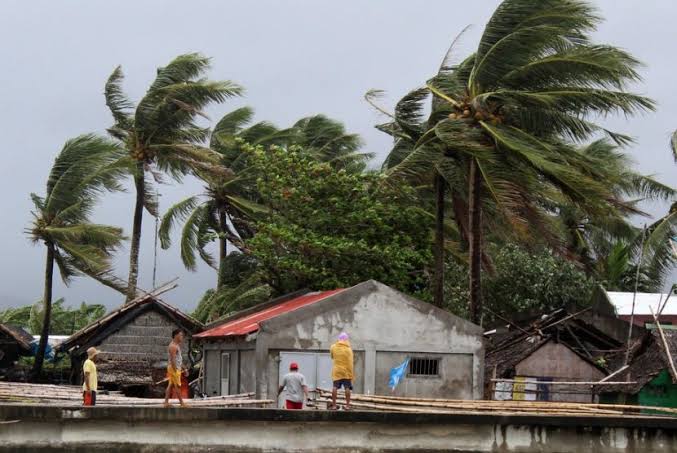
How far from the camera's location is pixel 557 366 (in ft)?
100

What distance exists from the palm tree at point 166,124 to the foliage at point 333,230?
13.9 feet

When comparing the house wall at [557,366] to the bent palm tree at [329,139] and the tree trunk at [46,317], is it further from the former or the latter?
the bent palm tree at [329,139]

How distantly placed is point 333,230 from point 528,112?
26.6 feet

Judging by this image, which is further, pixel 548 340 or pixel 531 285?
pixel 531 285

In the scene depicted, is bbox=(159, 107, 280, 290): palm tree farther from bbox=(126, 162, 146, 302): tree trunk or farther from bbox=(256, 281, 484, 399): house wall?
bbox=(256, 281, 484, 399): house wall

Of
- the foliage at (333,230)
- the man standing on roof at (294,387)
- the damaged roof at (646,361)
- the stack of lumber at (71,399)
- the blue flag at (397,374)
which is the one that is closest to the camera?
the man standing on roof at (294,387)

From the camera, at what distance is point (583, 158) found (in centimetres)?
2969

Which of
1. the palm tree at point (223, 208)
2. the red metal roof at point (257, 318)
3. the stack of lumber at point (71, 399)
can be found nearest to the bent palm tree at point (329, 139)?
the palm tree at point (223, 208)

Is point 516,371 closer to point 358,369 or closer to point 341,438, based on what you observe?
point 358,369

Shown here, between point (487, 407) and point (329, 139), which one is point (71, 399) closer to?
point (487, 407)

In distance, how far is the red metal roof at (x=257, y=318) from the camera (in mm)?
28078

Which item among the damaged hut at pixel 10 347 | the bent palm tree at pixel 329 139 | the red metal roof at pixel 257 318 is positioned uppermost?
the bent palm tree at pixel 329 139

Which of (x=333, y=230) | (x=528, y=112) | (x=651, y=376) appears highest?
(x=528, y=112)

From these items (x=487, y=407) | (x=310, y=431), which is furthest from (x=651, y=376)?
(x=310, y=431)
